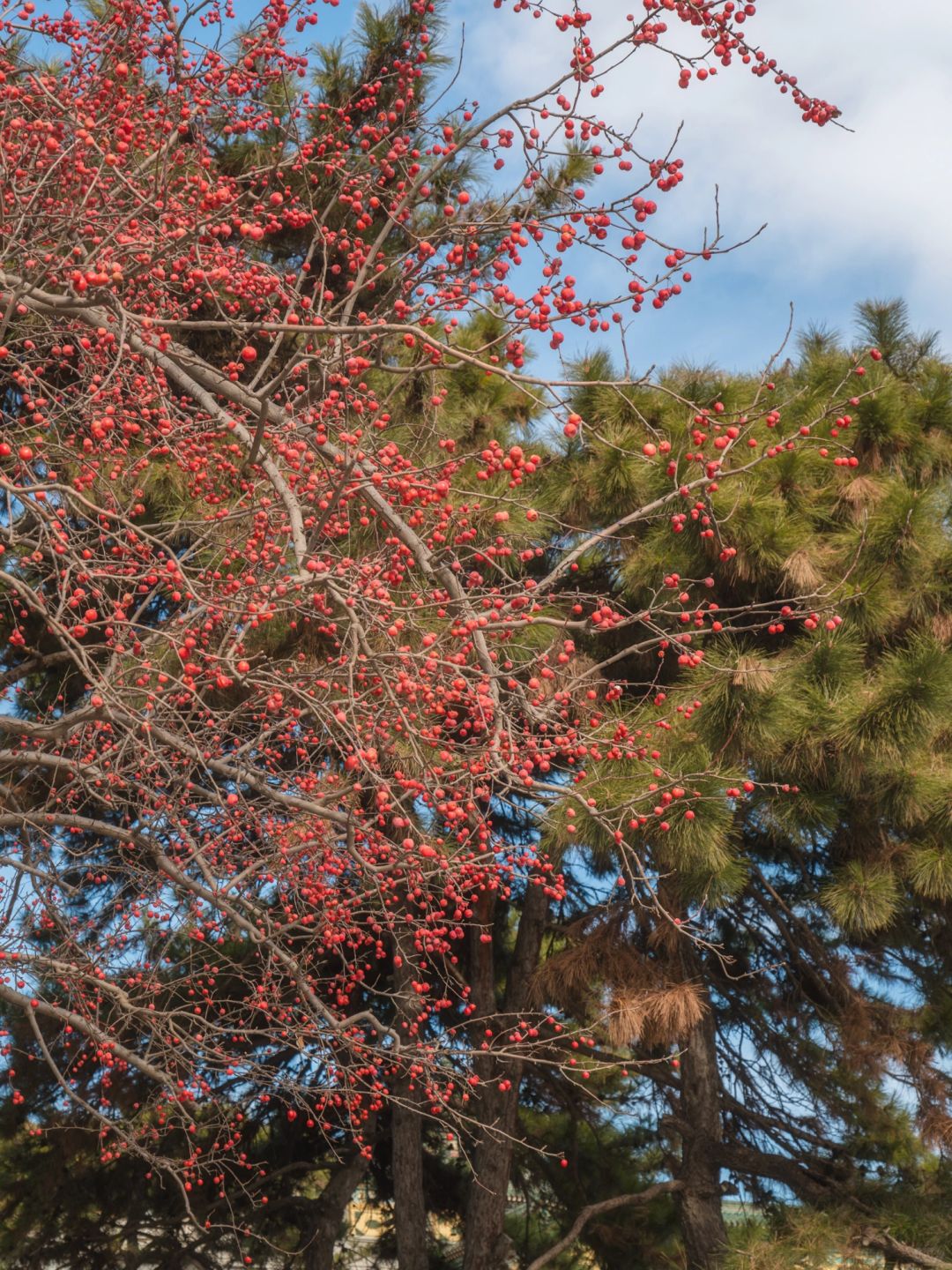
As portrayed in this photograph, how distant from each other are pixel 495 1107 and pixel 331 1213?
2.16 m

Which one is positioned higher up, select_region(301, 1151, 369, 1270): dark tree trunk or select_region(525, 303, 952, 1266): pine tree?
select_region(525, 303, 952, 1266): pine tree

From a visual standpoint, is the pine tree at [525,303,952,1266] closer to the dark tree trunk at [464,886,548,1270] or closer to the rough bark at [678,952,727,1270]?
the rough bark at [678,952,727,1270]

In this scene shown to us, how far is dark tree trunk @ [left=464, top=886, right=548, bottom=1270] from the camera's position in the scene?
803 centimetres

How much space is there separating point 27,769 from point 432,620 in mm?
2525

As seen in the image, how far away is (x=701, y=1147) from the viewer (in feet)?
25.3

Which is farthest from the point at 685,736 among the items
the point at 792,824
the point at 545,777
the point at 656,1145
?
the point at 656,1145

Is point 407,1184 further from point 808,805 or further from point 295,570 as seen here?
point 295,570

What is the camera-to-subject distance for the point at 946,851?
21.3 ft

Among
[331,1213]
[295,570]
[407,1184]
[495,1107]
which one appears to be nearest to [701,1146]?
[495,1107]

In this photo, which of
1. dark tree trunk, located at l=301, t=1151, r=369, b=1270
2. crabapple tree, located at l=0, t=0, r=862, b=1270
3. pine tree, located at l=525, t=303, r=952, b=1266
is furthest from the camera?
dark tree trunk, located at l=301, t=1151, r=369, b=1270

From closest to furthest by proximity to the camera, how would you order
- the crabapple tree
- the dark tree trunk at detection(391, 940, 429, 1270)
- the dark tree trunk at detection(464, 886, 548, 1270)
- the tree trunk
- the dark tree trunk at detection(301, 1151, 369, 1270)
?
the crabapple tree < the tree trunk < the dark tree trunk at detection(464, 886, 548, 1270) < the dark tree trunk at detection(391, 940, 429, 1270) < the dark tree trunk at detection(301, 1151, 369, 1270)

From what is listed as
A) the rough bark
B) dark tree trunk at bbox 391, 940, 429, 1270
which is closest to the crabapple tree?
dark tree trunk at bbox 391, 940, 429, 1270

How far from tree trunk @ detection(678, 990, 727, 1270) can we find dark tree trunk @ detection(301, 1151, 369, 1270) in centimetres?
282

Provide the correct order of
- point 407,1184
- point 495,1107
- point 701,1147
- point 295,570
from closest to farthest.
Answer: point 295,570
point 701,1147
point 495,1107
point 407,1184
